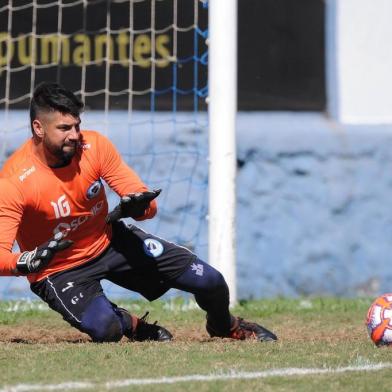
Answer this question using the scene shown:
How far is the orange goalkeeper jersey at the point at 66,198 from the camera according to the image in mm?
6512

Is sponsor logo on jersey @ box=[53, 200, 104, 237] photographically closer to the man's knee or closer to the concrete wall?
the man's knee

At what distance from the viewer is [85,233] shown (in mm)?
6883

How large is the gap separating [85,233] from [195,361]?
141cm

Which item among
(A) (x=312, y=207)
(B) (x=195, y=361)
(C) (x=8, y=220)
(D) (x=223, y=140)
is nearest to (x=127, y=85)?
(D) (x=223, y=140)

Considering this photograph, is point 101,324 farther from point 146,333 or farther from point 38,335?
point 38,335

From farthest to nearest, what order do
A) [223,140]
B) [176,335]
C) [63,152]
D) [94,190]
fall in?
[223,140] < [176,335] < [94,190] < [63,152]

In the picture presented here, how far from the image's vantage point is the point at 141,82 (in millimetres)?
9977

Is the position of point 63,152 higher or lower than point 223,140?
higher

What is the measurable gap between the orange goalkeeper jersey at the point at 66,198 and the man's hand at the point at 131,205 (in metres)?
0.16

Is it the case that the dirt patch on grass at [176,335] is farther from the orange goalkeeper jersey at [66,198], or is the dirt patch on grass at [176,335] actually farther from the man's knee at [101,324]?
the orange goalkeeper jersey at [66,198]

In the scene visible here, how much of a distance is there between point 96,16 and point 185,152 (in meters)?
1.41

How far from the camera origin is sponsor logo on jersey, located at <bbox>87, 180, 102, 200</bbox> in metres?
6.75

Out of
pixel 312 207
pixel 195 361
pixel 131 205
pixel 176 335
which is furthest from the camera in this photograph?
pixel 312 207

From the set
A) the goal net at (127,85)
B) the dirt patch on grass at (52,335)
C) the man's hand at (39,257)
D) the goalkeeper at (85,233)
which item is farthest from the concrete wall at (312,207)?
the man's hand at (39,257)
